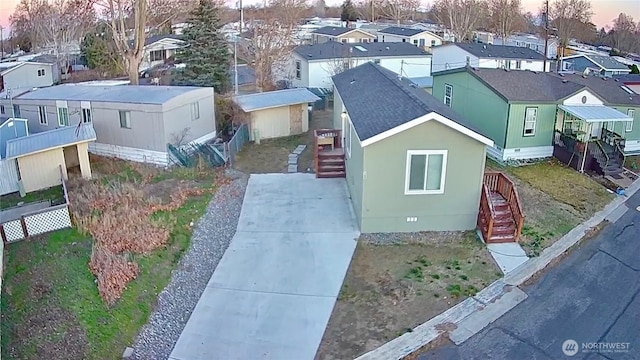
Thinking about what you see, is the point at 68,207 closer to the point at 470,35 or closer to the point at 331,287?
the point at 331,287

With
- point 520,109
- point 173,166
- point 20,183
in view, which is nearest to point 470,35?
point 520,109

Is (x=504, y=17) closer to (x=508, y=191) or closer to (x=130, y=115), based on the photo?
(x=508, y=191)

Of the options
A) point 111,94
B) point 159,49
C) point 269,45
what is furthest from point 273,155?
point 159,49

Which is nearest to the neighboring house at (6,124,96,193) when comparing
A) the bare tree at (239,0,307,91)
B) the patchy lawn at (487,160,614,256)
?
the patchy lawn at (487,160,614,256)

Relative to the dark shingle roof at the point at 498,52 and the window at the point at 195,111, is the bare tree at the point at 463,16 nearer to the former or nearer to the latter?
the dark shingle roof at the point at 498,52

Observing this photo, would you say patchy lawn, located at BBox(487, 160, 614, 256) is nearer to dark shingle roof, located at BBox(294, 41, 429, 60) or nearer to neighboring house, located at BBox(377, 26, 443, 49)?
dark shingle roof, located at BBox(294, 41, 429, 60)

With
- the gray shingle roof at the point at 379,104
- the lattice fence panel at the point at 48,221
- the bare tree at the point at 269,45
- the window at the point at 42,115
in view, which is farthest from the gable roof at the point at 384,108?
the bare tree at the point at 269,45

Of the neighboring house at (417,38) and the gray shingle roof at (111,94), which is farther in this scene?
the neighboring house at (417,38)
